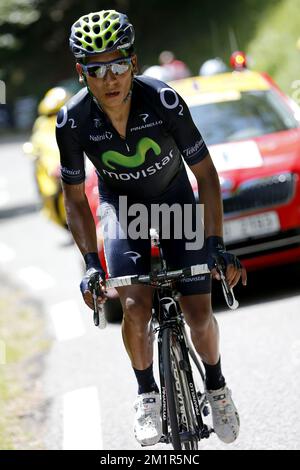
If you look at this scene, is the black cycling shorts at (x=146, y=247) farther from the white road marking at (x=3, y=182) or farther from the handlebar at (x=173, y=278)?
the white road marking at (x=3, y=182)

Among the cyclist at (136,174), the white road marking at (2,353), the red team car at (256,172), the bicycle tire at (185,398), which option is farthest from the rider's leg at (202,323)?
the white road marking at (2,353)

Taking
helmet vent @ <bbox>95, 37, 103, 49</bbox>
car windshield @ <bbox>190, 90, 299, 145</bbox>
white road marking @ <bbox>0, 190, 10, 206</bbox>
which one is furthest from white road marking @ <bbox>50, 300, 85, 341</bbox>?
white road marking @ <bbox>0, 190, 10, 206</bbox>

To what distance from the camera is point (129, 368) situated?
7625 mm

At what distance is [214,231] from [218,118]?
16.0ft

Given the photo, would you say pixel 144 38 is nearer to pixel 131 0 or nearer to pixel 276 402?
pixel 131 0

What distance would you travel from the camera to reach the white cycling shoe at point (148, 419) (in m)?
4.71

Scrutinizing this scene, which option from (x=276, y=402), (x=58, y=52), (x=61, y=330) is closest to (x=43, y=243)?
(x=61, y=330)

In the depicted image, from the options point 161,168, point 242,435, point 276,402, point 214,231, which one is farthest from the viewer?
point 276,402

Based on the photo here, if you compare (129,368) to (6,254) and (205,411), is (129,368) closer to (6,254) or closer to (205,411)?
(205,411)

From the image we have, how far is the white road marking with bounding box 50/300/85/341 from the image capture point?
9156 millimetres

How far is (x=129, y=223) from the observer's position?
502cm

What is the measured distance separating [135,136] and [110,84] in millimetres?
350

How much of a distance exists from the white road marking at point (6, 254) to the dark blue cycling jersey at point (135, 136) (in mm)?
9690
